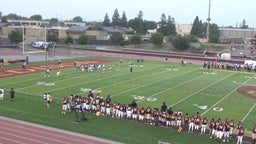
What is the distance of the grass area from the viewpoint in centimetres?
1902

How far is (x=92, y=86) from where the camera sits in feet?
100

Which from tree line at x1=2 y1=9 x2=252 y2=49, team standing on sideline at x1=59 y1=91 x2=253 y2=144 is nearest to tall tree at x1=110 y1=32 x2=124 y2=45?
tree line at x1=2 y1=9 x2=252 y2=49

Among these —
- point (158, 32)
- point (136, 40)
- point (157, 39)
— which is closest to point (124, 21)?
point (158, 32)

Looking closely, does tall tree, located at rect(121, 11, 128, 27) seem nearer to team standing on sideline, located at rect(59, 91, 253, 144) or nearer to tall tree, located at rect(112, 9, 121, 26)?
tall tree, located at rect(112, 9, 121, 26)

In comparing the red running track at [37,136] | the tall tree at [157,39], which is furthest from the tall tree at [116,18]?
the red running track at [37,136]

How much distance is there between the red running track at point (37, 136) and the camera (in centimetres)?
1697

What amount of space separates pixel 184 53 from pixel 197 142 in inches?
1868

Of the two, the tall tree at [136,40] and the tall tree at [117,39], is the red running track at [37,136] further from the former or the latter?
the tall tree at [117,39]

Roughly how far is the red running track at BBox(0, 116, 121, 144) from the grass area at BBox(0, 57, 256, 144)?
2.14 feet

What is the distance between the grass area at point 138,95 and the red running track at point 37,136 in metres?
0.65

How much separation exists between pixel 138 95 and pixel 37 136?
11.3 meters

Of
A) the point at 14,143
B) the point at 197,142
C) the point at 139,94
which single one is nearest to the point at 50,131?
the point at 14,143

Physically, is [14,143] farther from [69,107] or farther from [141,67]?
[141,67]

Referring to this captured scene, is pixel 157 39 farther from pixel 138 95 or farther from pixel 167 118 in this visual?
pixel 167 118
